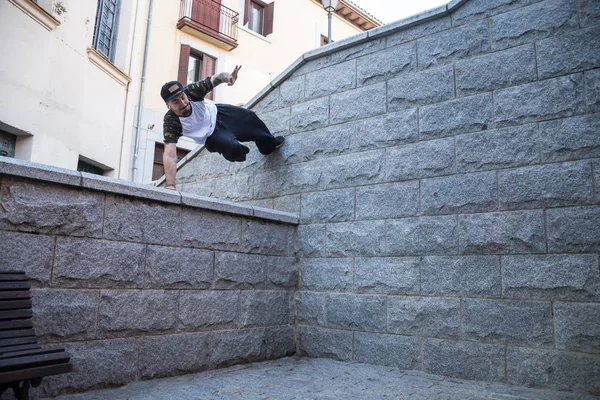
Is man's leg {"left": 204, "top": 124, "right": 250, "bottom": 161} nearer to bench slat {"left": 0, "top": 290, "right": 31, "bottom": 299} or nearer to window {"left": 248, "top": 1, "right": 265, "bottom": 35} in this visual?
bench slat {"left": 0, "top": 290, "right": 31, "bottom": 299}

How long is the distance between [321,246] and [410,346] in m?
1.51

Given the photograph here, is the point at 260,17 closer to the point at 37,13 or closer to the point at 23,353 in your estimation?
the point at 37,13

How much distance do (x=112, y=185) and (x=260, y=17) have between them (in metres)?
17.7

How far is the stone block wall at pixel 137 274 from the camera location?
3.54 metres

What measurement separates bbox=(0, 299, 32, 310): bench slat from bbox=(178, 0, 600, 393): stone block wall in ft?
10.5

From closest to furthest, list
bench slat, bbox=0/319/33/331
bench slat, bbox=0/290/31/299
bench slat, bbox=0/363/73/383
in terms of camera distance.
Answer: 1. bench slat, bbox=0/363/73/383
2. bench slat, bbox=0/319/33/331
3. bench slat, bbox=0/290/31/299

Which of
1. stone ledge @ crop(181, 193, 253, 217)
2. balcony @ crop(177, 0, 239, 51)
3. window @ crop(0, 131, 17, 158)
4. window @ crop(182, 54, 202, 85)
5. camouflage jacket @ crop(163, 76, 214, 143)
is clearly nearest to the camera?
stone ledge @ crop(181, 193, 253, 217)

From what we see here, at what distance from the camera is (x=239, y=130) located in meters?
6.10

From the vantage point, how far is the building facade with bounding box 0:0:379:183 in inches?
380

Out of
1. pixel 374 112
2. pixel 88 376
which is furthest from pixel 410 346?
pixel 88 376

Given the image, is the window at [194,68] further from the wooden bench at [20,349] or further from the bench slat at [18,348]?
the bench slat at [18,348]

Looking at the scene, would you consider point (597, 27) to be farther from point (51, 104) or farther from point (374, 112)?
point (51, 104)

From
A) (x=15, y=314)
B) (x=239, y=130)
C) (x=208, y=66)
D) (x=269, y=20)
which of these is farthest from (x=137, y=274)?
(x=269, y=20)

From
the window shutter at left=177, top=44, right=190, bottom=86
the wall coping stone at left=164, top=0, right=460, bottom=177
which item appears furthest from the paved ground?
the window shutter at left=177, top=44, right=190, bottom=86
